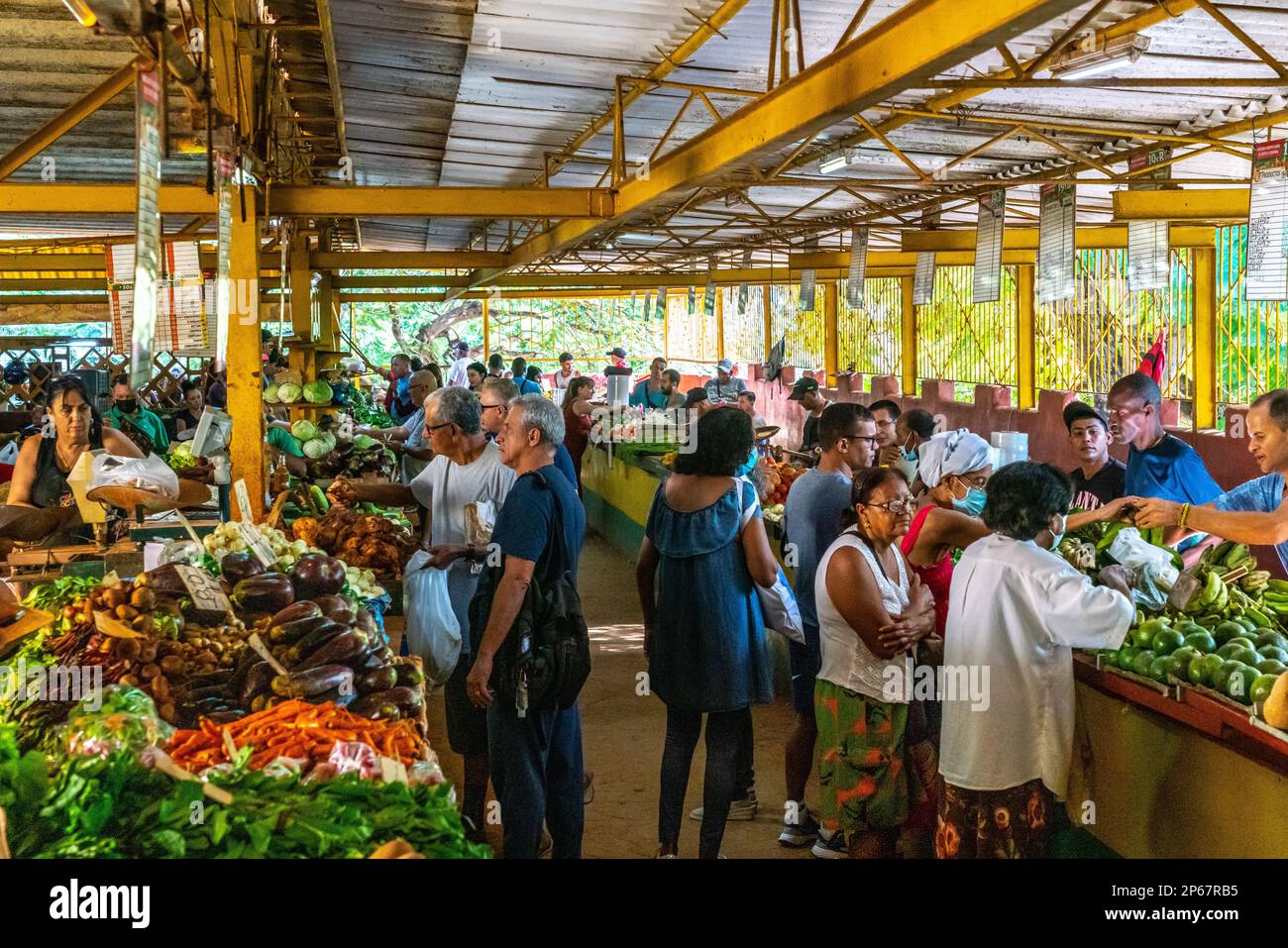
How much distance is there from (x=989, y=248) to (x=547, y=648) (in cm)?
714

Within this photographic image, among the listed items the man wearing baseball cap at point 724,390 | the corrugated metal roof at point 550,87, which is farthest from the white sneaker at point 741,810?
the man wearing baseball cap at point 724,390

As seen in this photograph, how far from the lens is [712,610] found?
456cm

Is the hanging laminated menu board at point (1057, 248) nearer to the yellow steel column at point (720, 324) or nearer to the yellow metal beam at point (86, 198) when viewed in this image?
the yellow metal beam at point (86, 198)

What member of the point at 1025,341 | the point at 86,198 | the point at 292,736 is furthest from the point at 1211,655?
the point at 1025,341

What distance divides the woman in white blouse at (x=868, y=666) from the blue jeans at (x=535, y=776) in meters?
0.92

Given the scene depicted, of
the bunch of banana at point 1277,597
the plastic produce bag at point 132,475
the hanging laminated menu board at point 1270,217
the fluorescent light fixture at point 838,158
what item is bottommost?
the bunch of banana at point 1277,597

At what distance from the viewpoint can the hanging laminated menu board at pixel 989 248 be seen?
10109mm

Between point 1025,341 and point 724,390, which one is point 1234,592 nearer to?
point 724,390

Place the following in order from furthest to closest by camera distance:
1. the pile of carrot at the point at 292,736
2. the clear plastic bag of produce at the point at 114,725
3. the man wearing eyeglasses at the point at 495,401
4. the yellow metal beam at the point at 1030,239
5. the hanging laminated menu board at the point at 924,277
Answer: the hanging laminated menu board at the point at 924,277
the yellow metal beam at the point at 1030,239
the man wearing eyeglasses at the point at 495,401
the pile of carrot at the point at 292,736
the clear plastic bag of produce at the point at 114,725

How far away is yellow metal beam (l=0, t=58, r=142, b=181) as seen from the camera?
17.1ft
